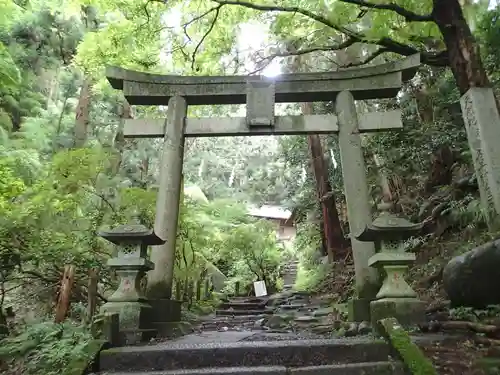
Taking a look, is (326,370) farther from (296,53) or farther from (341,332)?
(296,53)

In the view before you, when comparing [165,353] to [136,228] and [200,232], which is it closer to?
[136,228]

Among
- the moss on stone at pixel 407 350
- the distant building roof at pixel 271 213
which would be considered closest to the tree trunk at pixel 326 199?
the moss on stone at pixel 407 350

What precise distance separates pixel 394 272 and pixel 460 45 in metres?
4.09

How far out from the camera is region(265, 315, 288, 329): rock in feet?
28.9

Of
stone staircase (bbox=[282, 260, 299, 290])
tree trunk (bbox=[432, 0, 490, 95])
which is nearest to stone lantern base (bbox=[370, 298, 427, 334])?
tree trunk (bbox=[432, 0, 490, 95])

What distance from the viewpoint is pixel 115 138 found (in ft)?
49.0

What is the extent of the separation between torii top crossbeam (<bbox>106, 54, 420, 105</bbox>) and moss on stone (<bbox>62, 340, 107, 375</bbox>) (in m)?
4.68

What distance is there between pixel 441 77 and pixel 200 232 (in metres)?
7.98

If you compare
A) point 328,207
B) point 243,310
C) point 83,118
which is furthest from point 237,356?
point 83,118

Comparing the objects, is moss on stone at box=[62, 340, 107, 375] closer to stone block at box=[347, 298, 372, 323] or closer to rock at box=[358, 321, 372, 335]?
rock at box=[358, 321, 372, 335]

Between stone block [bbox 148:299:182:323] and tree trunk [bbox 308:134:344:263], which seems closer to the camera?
stone block [bbox 148:299:182:323]

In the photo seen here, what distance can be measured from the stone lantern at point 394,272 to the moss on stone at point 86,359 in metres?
3.15

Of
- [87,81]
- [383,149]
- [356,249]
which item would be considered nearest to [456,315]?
[356,249]

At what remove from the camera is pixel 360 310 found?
586cm
